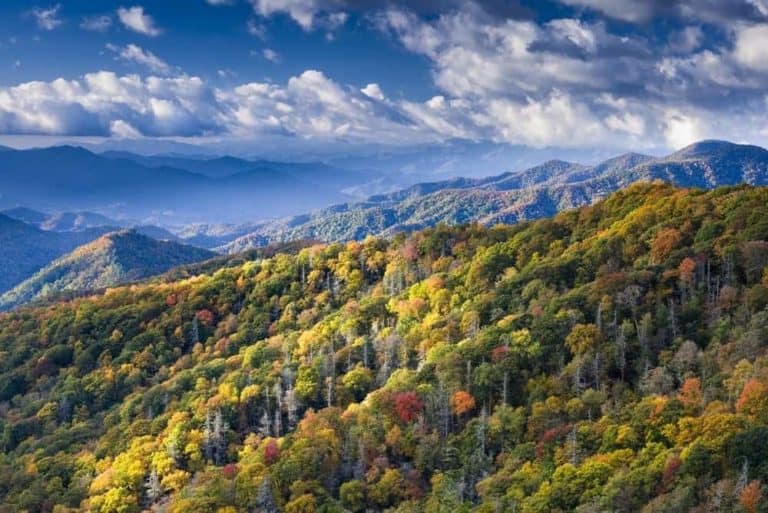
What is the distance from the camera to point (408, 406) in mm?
108250

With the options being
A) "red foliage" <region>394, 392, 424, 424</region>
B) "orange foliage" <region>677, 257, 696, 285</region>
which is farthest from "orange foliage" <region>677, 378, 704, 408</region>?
"red foliage" <region>394, 392, 424, 424</region>

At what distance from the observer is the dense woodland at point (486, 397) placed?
7931 centimetres

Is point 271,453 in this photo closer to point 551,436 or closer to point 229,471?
point 229,471

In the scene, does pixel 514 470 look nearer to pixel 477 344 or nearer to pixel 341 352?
pixel 477 344

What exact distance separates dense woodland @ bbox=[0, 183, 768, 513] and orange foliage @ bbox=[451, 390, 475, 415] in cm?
22

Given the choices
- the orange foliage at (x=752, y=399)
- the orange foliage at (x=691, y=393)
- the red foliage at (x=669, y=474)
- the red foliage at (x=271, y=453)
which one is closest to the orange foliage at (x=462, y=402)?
the red foliage at (x=271, y=453)

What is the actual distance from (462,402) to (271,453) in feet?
93.1

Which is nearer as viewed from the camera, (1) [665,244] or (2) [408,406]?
(2) [408,406]

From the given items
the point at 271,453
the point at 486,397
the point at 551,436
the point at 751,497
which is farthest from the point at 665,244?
the point at 271,453

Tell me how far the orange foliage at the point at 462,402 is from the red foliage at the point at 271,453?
26148mm

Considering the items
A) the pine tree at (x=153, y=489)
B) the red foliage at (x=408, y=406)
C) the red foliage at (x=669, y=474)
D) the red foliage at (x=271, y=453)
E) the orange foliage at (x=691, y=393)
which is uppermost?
the orange foliage at (x=691, y=393)

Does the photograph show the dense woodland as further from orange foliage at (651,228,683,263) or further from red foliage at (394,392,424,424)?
orange foliage at (651,228,683,263)

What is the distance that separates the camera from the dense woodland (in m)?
79.3

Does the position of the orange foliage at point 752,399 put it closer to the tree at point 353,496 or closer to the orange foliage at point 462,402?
the orange foliage at point 462,402
